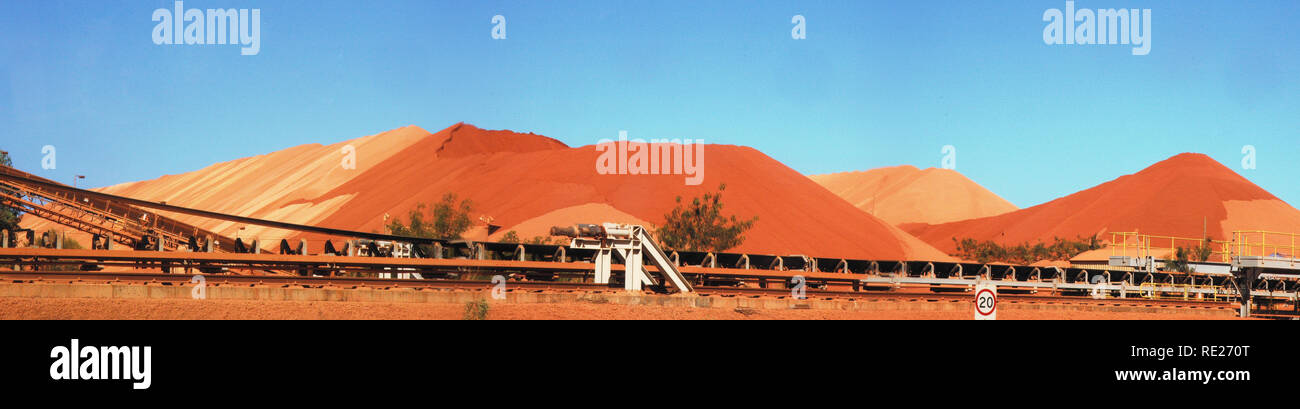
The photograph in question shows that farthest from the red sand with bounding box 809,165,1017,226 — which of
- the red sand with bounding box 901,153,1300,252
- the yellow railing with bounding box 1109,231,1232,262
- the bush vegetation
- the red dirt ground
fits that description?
the red dirt ground

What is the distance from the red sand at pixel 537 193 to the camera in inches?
3435

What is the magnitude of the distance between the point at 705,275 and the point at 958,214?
504 ft

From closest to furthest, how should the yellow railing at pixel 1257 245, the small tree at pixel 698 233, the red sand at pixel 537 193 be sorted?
the yellow railing at pixel 1257 245, the small tree at pixel 698 233, the red sand at pixel 537 193

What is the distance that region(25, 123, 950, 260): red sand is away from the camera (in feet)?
286

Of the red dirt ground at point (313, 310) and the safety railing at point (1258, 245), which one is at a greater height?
the safety railing at point (1258, 245)

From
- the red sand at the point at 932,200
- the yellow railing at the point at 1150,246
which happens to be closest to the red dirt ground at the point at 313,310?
the yellow railing at the point at 1150,246

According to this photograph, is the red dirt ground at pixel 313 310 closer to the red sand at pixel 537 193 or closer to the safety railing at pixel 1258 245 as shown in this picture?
the safety railing at pixel 1258 245

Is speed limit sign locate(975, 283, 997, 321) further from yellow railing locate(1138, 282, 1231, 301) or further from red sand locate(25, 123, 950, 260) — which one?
red sand locate(25, 123, 950, 260)

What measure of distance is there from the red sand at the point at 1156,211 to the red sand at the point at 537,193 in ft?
125

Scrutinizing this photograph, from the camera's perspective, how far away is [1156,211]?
429ft

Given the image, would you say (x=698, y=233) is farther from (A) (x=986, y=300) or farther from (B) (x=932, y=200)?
(B) (x=932, y=200)
